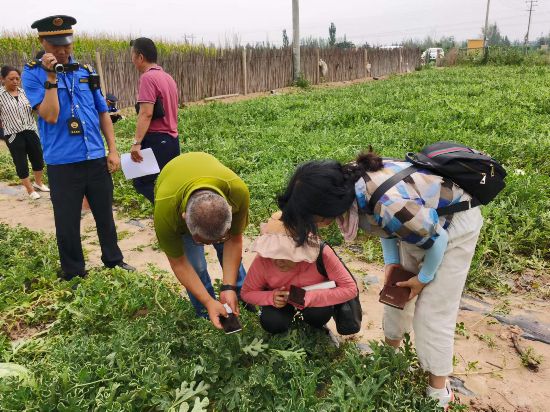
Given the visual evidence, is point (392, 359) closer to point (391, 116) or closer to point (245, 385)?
point (245, 385)

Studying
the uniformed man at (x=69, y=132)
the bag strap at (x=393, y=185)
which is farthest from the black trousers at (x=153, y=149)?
the bag strap at (x=393, y=185)

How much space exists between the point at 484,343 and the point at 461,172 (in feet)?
4.93

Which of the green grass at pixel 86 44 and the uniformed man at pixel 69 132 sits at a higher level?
the green grass at pixel 86 44

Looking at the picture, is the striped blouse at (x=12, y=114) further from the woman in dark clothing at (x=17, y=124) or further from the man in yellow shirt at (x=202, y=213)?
the man in yellow shirt at (x=202, y=213)

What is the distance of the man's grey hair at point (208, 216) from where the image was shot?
1.93 m

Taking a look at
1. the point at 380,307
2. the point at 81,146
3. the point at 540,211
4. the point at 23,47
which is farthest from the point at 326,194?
the point at 23,47

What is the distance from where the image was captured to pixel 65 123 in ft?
11.0

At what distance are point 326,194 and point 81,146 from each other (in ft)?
7.66

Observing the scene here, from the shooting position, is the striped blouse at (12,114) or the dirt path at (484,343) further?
A: the striped blouse at (12,114)

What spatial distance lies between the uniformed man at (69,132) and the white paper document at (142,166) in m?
0.21

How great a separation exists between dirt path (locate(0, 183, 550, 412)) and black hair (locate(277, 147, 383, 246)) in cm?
135

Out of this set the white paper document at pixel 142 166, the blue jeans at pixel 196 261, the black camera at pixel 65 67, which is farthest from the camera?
the white paper document at pixel 142 166

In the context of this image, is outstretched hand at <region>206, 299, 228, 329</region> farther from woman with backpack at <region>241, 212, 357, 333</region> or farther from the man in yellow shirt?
woman with backpack at <region>241, 212, 357, 333</region>

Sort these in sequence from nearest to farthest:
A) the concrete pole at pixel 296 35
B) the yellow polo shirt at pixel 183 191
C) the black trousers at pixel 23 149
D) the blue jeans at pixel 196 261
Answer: the yellow polo shirt at pixel 183 191 → the blue jeans at pixel 196 261 → the black trousers at pixel 23 149 → the concrete pole at pixel 296 35
